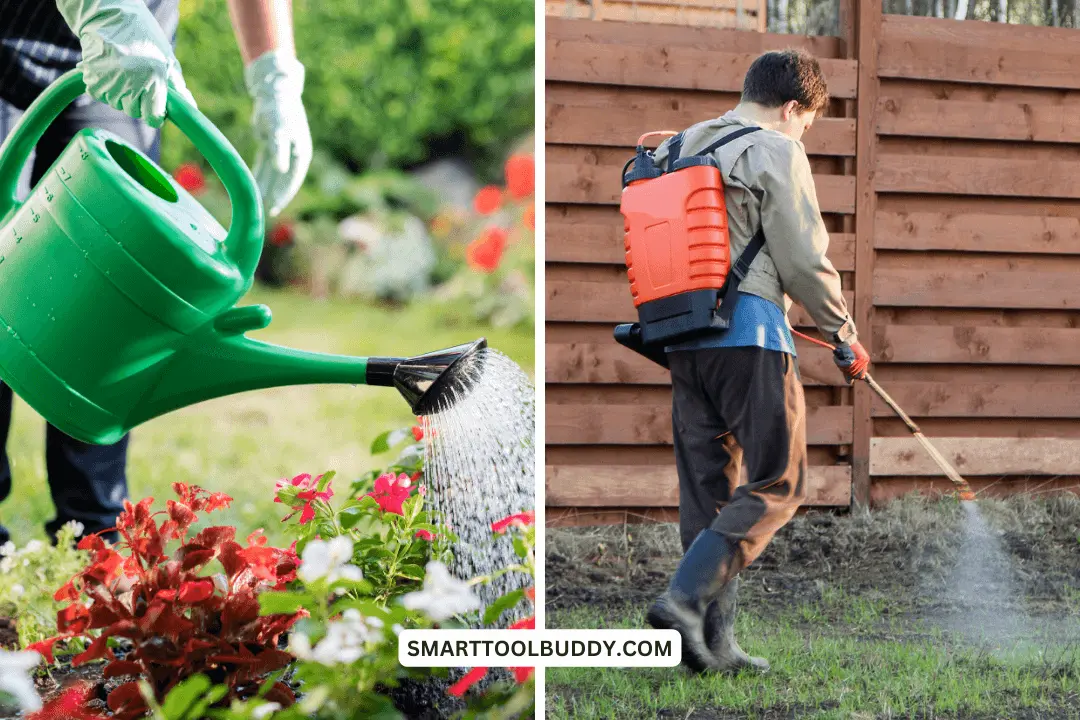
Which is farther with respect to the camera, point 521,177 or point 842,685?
point 521,177

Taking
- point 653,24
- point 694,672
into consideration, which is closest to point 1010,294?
point 653,24

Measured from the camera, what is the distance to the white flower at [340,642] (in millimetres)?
1178

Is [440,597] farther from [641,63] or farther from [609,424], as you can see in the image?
[641,63]

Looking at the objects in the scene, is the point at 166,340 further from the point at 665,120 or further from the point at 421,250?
the point at 421,250

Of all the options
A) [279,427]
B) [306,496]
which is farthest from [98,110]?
[279,427]

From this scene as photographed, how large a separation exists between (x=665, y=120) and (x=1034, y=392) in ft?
4.91

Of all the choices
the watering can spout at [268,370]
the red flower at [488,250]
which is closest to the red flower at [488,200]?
the red flower at [488,250]

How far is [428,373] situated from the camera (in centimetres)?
137

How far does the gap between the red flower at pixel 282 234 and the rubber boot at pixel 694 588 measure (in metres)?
3.40

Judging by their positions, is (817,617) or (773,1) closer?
(817,617)

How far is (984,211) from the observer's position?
11.4 ft

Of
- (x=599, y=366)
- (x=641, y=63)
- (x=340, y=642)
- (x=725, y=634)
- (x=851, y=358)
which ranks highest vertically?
(x=641, y=63)

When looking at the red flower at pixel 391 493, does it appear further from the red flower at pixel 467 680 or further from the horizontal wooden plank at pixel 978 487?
the horizontal wooden plank at pixel 978 487

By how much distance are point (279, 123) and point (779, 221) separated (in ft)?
2.96
